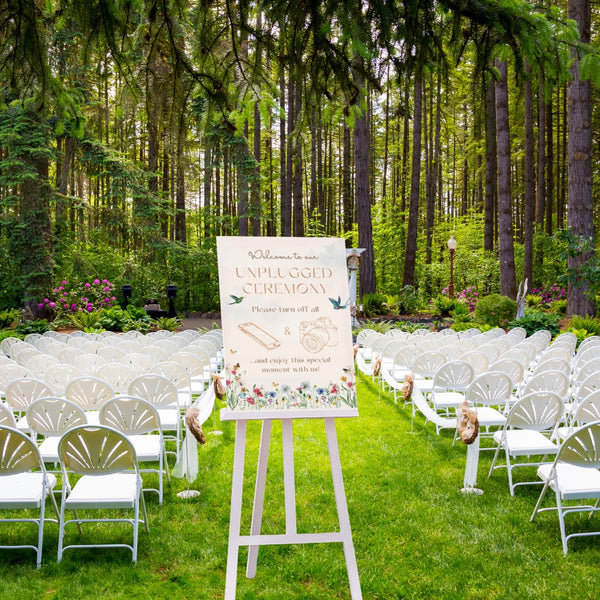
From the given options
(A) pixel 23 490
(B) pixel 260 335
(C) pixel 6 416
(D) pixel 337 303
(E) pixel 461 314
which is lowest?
(E) pixel 461 314

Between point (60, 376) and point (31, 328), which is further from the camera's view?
point (31, 328)

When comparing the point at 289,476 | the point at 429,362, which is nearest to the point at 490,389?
the point at 429,362

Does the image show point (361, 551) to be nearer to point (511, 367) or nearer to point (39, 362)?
point (511, 367)

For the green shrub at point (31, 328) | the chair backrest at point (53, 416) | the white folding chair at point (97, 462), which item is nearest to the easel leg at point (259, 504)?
the white folding chair at point (97, 462)

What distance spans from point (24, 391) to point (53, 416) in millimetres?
1072

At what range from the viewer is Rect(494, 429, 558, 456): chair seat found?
444 centimetres

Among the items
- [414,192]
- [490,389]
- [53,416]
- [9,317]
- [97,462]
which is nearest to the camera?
[97,462]

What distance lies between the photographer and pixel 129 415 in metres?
4.31

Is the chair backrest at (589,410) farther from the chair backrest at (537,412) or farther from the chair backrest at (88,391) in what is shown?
the chair backrest at (88,391)

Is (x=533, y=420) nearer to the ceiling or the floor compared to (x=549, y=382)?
nearer to the floor

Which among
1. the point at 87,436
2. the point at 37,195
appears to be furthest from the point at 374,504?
the point at 37,195

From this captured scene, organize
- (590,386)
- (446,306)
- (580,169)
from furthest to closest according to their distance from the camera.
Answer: (446,306) → (580,169) → (590,386)

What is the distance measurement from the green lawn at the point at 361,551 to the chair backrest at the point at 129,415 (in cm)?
66

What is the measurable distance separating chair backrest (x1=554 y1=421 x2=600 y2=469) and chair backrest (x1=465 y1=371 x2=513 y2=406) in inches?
67.6
